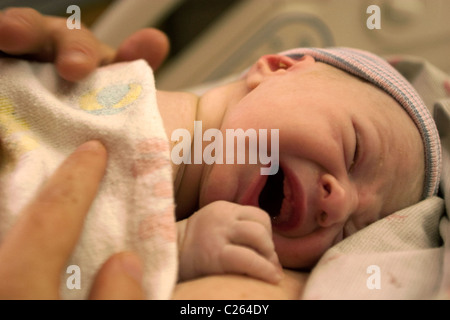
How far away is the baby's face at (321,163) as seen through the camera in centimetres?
71

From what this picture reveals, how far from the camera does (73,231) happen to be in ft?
1.73

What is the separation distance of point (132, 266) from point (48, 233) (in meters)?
0.11

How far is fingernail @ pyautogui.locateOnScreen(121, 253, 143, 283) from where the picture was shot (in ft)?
1.75

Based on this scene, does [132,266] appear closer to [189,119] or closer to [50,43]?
[189,119]

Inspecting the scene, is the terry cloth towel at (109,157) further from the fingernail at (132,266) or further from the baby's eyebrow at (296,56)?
the baby's eyebrow at (296,56)

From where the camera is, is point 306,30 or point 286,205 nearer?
point 286,205

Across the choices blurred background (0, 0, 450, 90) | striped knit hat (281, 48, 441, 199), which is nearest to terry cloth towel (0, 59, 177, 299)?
striped knit hat (281, 48, 441, 199)

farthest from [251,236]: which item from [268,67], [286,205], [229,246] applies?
[268,67]

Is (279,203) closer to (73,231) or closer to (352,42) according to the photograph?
(73,231)

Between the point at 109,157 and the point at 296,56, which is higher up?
the point at 296,56

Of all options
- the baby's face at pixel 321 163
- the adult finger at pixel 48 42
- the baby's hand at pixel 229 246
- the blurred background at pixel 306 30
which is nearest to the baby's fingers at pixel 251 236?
the baby's hand at pixel 229 246

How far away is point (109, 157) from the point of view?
656mm

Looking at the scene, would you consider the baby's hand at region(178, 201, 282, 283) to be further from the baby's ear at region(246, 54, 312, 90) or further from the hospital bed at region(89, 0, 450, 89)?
the hospital bed at region(89, 0, 450, 89)

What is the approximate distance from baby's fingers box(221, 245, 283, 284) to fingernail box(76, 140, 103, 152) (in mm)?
249
